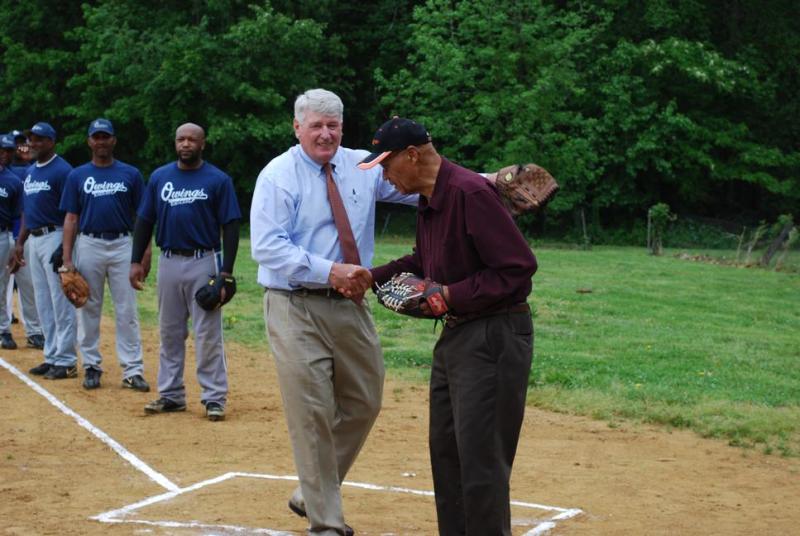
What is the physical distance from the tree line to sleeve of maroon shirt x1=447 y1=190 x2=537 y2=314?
99.8 ft

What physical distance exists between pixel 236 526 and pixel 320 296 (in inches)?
53.6

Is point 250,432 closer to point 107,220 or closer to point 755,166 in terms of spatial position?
point 107,220

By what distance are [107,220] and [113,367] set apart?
225 centimetres

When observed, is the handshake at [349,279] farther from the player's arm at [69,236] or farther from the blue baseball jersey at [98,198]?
the player's arm at [69,236]

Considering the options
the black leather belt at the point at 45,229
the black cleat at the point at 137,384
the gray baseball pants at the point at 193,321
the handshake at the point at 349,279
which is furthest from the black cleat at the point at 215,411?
the handshake at the point at 349,279

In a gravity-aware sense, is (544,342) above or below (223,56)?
below

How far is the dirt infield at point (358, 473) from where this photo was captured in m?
6.60

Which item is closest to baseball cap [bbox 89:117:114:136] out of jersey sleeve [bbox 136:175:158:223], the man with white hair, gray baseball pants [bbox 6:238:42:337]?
jersey sleeve [bbox 136:175:158:223]

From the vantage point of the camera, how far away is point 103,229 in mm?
10500

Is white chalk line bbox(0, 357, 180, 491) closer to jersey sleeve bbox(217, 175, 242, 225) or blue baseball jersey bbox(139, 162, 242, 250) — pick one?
blue baseball jersey bbox(139, 162, 242, 250)

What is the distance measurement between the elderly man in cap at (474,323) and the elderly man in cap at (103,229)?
18.9ft

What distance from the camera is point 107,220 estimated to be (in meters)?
10.5

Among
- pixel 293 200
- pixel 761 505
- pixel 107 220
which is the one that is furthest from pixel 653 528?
pixel 107 220

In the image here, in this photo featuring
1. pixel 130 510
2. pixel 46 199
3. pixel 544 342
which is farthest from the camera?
pixel 544 342
